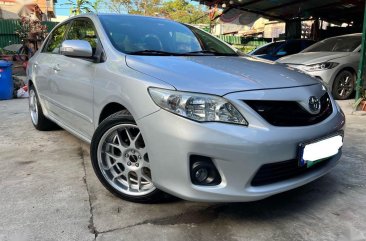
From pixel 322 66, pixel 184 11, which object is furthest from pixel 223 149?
pixel 184 11

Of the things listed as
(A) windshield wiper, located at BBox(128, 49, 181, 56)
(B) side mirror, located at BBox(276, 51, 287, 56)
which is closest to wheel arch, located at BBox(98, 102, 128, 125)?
(A) windshield wiper, located at BBox(128, 49, 181, 56)

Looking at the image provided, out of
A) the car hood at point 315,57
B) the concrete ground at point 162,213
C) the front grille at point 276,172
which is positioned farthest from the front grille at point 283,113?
the car hood at point 315,57

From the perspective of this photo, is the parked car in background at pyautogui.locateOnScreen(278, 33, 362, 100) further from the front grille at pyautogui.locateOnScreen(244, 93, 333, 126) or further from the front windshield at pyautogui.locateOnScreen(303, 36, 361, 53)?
the front grille at pyautogui.locateOnScreen(244, 93, 333, 126)

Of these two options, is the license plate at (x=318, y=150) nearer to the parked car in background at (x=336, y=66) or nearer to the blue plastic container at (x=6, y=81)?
the parked car in background at (x=336, y=66)

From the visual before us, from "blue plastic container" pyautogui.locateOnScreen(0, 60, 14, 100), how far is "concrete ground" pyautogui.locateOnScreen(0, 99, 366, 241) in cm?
487

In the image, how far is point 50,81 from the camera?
4.17 m

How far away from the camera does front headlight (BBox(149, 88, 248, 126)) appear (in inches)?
89.2

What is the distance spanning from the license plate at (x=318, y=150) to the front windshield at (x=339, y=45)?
596cm

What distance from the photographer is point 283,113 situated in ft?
7.86

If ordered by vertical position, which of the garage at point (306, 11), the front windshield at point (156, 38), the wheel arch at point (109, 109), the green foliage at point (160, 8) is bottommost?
the wheel arch at point (109, 109)

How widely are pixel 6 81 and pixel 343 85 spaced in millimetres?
7098

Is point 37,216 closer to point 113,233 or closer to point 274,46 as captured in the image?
point 113,233

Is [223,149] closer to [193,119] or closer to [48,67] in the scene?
[193,119]

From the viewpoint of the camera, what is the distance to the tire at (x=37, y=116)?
4.91 meters
